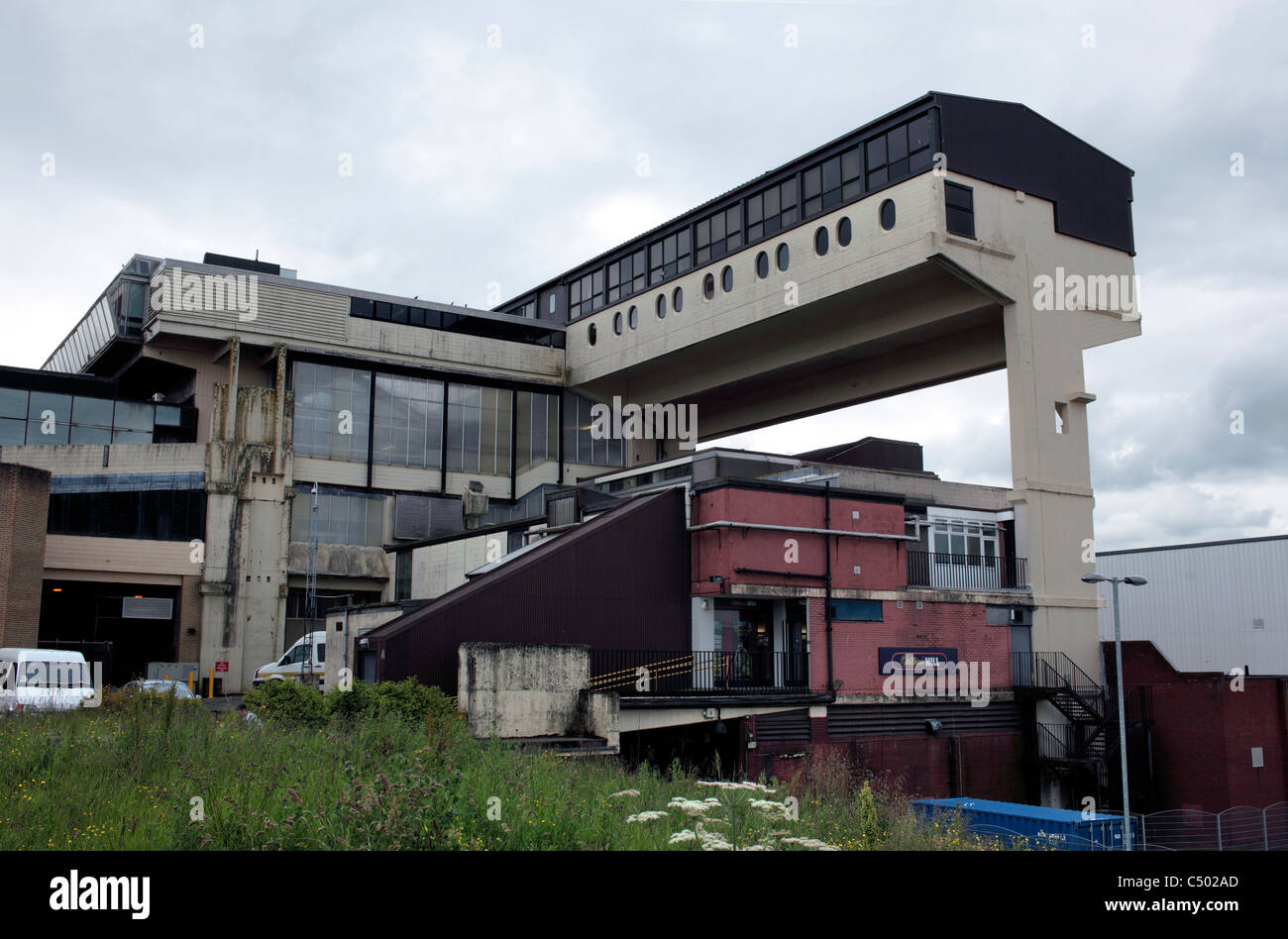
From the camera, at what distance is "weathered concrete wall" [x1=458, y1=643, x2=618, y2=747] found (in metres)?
21.8

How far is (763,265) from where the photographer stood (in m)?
42.6

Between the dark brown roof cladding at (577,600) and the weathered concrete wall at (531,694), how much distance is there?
8.32 feet

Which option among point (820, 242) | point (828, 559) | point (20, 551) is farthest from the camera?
point (820, 242)

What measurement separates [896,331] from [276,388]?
27.4 m

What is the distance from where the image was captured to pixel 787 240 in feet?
136

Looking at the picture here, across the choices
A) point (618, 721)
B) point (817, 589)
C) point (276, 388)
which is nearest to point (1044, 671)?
point (817, 589)

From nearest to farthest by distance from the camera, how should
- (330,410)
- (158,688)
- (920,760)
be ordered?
(158,688), (920,760), (330,410)

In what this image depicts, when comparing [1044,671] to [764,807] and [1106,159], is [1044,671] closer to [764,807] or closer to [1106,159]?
[1106,159]

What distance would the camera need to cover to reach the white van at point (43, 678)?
22.8 metres

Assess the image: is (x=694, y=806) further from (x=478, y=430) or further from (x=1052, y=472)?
(x=478, y=430)

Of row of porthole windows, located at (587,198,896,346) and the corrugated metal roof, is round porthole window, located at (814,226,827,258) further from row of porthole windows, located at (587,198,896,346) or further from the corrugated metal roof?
the corrugated metal roof

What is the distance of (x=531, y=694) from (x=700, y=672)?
786 centimetres

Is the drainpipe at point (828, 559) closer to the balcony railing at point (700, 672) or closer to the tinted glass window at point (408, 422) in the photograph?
the balcony railing at point (700, 672)

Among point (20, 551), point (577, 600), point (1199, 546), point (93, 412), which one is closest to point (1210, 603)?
point (1199, 546)
